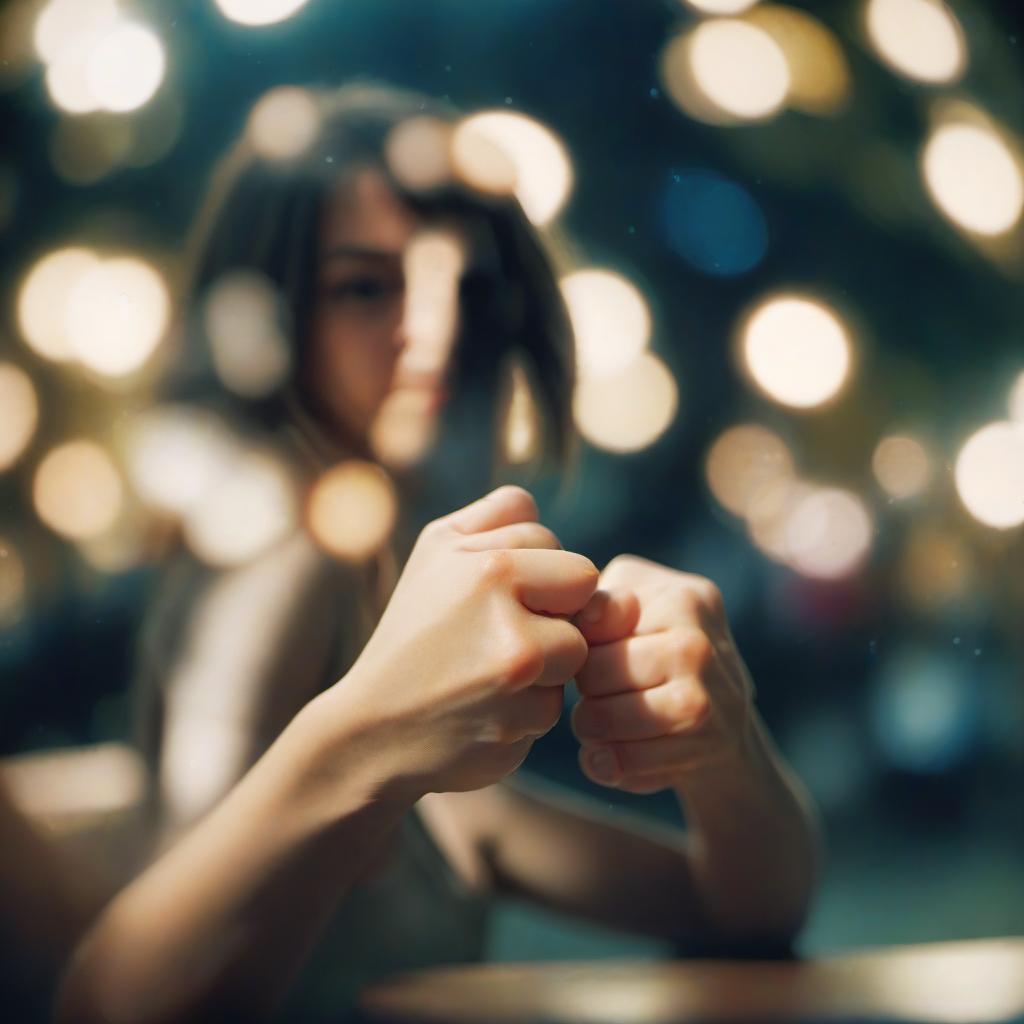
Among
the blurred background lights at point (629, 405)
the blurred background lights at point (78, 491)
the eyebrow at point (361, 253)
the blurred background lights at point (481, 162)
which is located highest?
the blurred background lights at point (481, 162)

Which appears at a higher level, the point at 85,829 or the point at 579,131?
the point at 579,131

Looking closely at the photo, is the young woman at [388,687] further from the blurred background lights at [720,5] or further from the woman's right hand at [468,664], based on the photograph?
the blurred background lights at [720,5]

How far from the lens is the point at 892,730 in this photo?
1.10ft

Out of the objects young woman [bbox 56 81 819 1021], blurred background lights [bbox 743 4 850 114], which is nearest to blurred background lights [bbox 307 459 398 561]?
young woman [bbox 56 81 819 1021]

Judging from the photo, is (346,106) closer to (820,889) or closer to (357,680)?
(357,680)

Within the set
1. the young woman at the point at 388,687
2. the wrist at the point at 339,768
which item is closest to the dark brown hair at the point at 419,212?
the young woman at the point at 388,687

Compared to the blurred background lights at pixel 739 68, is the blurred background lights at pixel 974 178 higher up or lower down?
lower down

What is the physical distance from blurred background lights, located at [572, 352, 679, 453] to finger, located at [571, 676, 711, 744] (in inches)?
3.1

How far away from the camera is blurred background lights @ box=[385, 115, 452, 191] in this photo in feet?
1.06

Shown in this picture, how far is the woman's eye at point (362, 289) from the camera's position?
0.31m

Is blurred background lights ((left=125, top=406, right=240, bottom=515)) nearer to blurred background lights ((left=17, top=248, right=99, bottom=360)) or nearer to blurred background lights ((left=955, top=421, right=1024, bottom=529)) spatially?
blurred background lights ((left=17, top=248, right=99, bottom=360))

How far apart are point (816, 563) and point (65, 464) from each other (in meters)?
0.25

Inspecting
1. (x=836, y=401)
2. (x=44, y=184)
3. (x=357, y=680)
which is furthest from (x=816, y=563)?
(x=44, y=184)

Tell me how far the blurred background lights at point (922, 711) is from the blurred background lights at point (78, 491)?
263 mm
